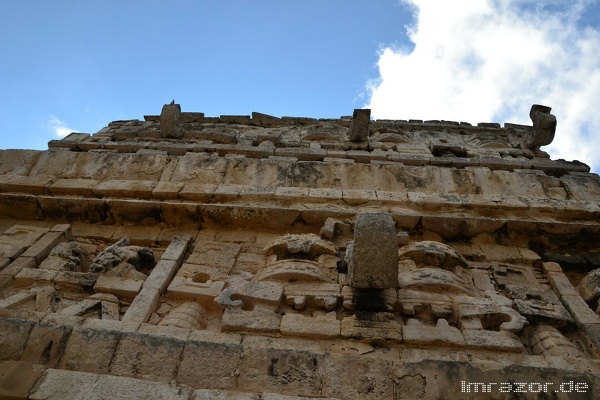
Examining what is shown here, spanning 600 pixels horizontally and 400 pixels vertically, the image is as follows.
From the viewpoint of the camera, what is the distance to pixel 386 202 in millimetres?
4766

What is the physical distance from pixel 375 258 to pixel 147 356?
164 centimetres

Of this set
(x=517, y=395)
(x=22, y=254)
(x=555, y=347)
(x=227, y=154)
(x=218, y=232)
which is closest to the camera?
(x=517, y=395)

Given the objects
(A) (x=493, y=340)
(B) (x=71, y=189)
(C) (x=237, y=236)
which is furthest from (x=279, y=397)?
(B) (x=71, y=189)

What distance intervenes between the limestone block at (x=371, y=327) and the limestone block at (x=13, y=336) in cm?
207

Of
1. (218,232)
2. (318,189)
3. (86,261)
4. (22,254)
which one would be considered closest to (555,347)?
(318,189)

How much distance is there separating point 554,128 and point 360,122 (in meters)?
2.95

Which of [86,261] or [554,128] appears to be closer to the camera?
[86,261]

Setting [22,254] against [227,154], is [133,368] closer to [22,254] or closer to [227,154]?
[22,254]

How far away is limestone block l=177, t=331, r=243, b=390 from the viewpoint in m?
2.79

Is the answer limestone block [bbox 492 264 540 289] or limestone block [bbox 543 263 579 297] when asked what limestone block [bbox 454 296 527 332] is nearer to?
limestone block [bbox 492 264 540 289]

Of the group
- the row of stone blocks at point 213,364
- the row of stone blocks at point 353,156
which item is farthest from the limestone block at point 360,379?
the row of stone blocks at point 353,156

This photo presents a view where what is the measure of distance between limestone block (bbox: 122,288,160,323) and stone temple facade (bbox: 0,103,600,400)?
1cm

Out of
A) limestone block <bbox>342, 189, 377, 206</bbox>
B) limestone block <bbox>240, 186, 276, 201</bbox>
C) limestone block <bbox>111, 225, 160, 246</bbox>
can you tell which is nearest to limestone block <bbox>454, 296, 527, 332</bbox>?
limestone block <bbox>342, 189, 377, 206</bbox>

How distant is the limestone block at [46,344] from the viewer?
9.58 feet
